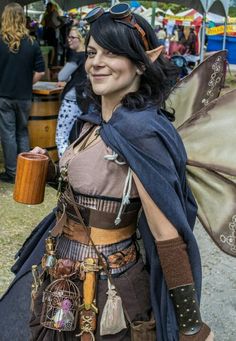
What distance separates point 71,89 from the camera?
560 cm

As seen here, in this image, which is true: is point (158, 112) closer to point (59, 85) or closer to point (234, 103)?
point (234, 103)

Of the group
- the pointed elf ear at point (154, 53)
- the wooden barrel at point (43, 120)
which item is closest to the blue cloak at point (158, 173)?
the pointed elf ear at point (154, 53)

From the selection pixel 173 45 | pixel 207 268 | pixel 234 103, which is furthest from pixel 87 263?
pixel 173 45

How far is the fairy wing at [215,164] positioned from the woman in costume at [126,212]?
0.06 m

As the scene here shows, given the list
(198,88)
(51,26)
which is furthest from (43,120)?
(51,26)

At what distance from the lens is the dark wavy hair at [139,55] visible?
5.35 ft

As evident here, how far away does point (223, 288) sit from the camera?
3803mm

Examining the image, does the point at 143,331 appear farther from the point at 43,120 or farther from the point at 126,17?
the point at 43,120

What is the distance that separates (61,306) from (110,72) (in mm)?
739

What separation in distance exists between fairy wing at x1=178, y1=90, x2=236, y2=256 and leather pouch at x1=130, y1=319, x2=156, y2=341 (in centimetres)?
34

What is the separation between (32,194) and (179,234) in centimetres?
61

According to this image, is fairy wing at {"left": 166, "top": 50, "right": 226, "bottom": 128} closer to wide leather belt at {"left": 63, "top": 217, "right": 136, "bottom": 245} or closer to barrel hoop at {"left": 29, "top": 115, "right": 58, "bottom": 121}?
wide leather belt at {"left": 63, "top": 217, "right": 136, "bottom": 245}

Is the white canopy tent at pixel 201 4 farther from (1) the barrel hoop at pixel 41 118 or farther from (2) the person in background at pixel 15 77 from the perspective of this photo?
(2) the person in background at pixel 15 77

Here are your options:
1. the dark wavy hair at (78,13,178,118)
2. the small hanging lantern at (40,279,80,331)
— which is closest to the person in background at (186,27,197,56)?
the dark wavy hair at (78,13,178,118)
